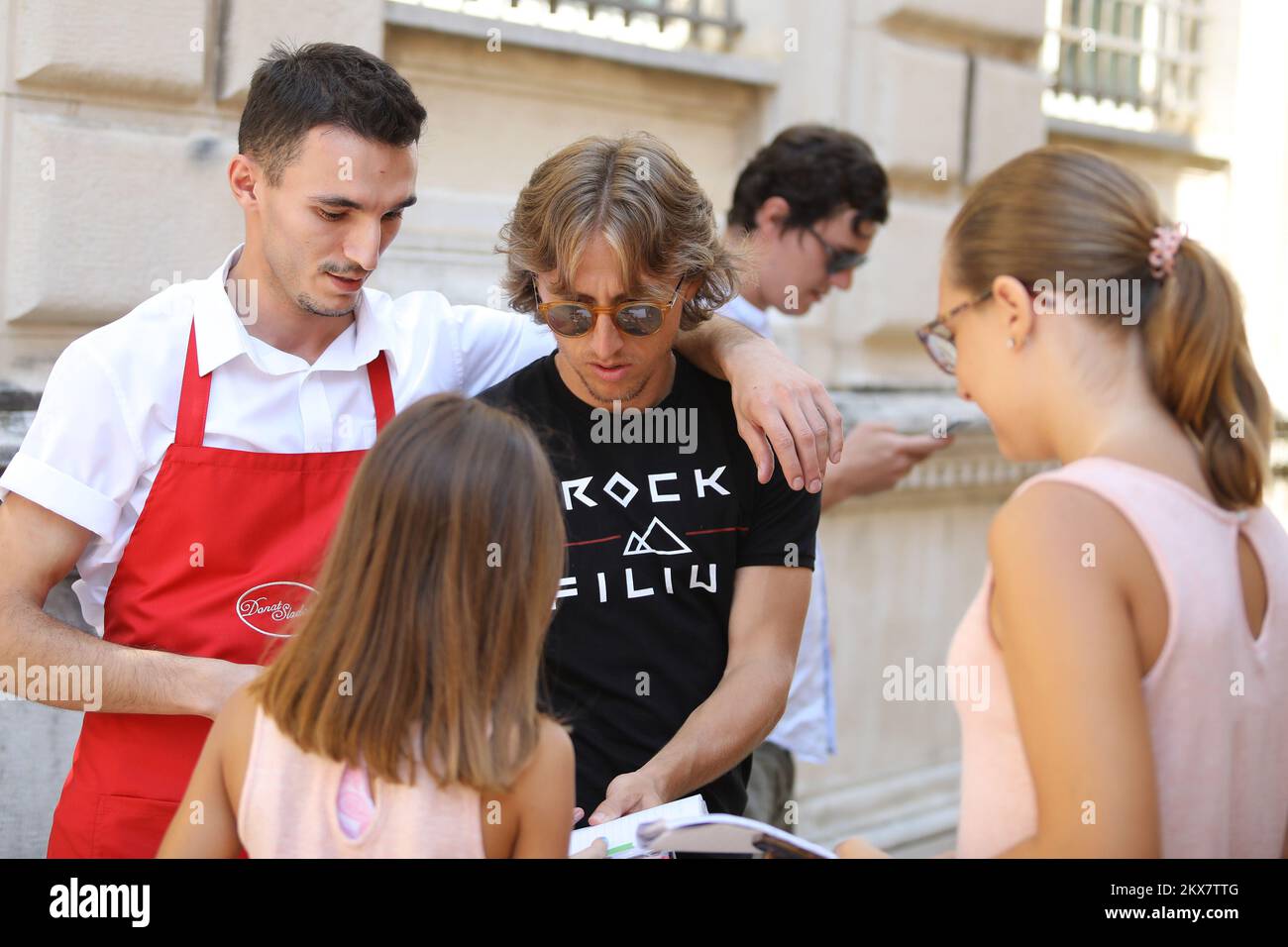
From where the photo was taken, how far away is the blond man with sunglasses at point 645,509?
90.8 inches

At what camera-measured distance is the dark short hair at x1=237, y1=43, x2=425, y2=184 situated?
2.41 metres

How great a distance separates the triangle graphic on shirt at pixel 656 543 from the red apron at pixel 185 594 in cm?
52

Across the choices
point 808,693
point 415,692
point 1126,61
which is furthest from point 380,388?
point 1126,61

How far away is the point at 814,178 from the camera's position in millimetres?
3836

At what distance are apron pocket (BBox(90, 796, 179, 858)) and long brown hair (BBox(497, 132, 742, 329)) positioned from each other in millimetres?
1066

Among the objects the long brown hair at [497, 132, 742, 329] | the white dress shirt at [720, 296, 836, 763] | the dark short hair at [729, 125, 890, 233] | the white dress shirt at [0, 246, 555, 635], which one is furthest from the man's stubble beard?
the dark short hair at [729, 125, 890, 233]

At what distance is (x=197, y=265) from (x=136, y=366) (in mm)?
1293

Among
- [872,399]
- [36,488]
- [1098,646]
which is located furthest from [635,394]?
[872,399]

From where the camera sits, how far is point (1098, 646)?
57.2 inches

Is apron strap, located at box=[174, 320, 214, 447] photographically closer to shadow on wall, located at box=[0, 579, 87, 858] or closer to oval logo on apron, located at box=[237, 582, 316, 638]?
oval logo on apron, located at box=[237, 582, 316, 638]

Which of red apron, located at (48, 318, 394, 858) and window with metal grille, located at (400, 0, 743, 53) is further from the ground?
window with metal grille, located at (400, 0, 743, 53)

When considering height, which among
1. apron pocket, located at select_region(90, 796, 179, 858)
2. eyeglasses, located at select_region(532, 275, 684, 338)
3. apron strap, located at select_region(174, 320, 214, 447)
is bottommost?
apron pocket, located at select_region(90, 796, 179, 858)

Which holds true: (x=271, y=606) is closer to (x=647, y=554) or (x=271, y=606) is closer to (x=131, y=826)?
(x=131, y=826)
